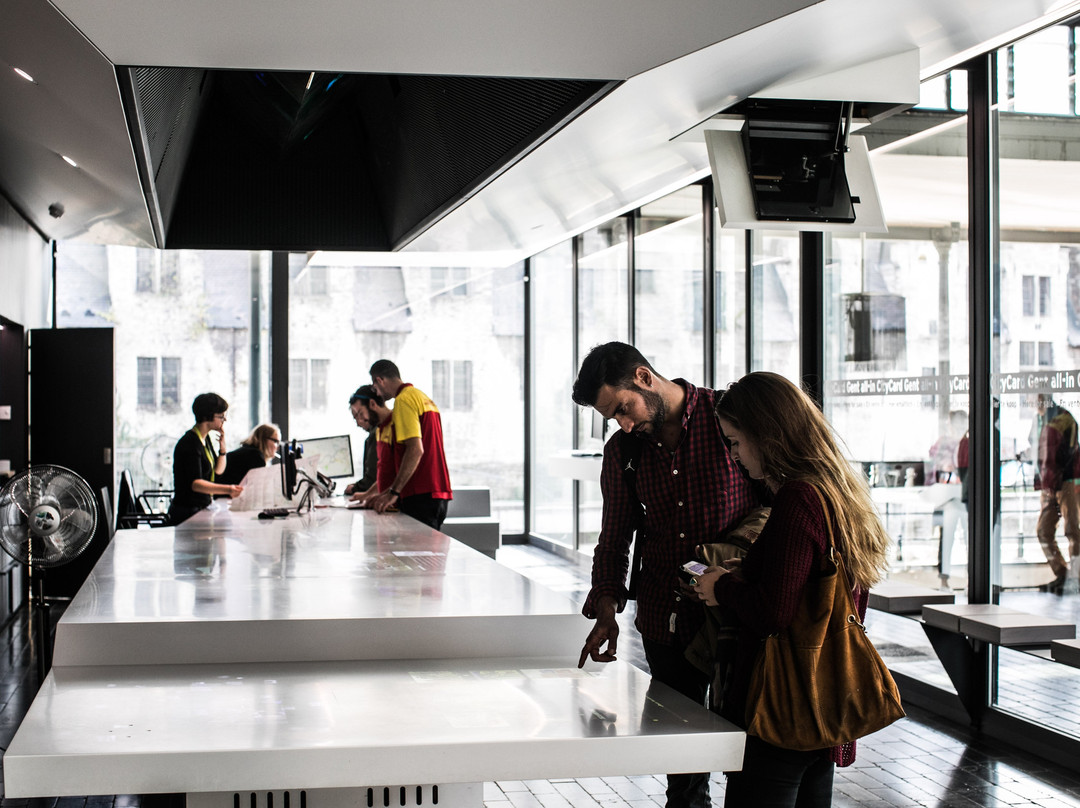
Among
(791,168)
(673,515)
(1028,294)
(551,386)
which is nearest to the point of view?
(673,515)

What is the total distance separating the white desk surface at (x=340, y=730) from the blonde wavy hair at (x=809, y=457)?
1.31ft

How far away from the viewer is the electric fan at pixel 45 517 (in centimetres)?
423

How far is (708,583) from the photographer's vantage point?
7.03 ft

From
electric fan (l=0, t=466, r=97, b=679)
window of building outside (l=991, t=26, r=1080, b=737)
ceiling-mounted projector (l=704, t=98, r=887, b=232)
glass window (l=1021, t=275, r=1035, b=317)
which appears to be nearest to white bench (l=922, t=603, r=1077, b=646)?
window of building outside (l=991, t=26, r=1080, b=737)

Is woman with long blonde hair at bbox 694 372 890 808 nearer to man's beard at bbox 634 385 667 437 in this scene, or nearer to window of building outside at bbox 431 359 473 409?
man's beard at bbox 634 385 667 437

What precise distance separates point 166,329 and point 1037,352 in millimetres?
8454

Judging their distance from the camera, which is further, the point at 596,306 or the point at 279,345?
the point at 279,345

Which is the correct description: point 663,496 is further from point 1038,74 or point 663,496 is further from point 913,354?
point 913,354

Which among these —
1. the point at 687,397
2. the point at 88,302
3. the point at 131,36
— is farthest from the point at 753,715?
the point at 88,302

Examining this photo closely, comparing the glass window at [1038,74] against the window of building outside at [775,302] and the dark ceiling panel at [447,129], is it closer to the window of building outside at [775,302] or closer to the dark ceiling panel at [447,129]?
the window of building outside at [775,302]

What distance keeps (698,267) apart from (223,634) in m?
5.79

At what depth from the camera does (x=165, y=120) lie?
15.9 ft

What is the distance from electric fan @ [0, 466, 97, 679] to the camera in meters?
4.23

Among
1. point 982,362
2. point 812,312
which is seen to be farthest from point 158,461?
point 982,362
